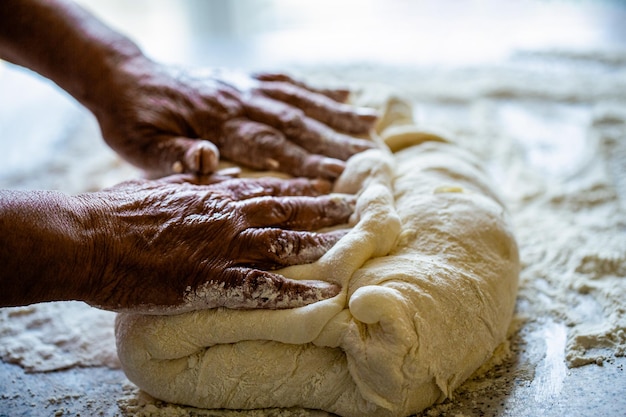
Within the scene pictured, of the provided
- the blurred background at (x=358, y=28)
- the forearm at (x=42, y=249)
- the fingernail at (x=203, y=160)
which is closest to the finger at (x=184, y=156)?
the fingernail at (x=203, y=160)

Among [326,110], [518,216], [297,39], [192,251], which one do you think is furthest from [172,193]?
[297,39]

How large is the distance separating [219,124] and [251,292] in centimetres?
67

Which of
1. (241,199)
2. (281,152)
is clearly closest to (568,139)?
(281,152)

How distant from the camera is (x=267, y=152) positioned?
5.35 feet

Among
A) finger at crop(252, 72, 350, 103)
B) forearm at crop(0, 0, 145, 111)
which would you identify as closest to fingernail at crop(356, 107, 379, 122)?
finger at crop(252, 72, 350, 103)

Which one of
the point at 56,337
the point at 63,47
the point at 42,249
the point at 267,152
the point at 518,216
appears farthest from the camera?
the point at 518,216

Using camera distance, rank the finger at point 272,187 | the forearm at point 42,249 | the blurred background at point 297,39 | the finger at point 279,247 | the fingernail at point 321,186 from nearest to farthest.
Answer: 1. the forearm at point 42,249
2. the finger at point 279,247
3. the finger at point 272,187
4. the fingernail at point 321,186
5. the blurred background at point 297,39

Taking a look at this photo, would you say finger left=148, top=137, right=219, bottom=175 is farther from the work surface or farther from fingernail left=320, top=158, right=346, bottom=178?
the work surface

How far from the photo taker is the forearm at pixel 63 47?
1.74 metres

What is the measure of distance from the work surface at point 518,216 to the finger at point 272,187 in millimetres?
486

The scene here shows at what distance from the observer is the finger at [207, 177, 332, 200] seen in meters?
1.41

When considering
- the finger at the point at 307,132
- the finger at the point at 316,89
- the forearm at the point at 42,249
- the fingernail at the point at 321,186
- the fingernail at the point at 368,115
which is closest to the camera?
the forearm at the point at 42,249

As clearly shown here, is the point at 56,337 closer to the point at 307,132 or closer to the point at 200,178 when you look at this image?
the point at 200,178

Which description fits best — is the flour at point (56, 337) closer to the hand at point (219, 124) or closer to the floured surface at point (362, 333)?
the floured surface at point (362, 333)
